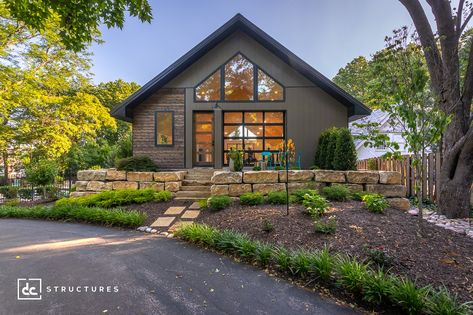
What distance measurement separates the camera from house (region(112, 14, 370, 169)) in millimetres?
8914

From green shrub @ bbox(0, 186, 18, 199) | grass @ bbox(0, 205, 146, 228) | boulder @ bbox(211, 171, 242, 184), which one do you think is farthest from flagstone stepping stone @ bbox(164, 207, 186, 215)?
green shrub @ bbox(0, 186, 18, 199)

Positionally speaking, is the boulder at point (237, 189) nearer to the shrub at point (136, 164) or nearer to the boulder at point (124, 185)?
the boulder at point (124, 185)

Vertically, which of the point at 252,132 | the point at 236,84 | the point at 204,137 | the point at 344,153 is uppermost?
the point at 236,84

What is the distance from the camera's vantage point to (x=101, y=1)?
13.2 ft

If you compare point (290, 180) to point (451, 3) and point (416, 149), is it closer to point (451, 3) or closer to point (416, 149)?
point (416, 149)

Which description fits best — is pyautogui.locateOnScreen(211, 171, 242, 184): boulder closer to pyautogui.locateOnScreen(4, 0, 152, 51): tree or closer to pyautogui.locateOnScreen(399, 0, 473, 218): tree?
pyautogui.locateOnScreen(4, 0, 152, 51): tree

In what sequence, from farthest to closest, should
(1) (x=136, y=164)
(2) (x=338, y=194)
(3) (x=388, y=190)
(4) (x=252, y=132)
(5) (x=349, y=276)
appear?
1. (4) (x=252, y=132)
2. (1) (x=136, y=164)
3. (3) (x=388, y=190)
4. (2) (x=338, y=194)
5. (5) (x=349, y=276)

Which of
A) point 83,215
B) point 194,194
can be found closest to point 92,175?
point 83,215

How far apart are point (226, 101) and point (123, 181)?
4794mm

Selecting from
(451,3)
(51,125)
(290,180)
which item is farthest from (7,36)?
(451,3)

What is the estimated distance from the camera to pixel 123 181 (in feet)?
24.6

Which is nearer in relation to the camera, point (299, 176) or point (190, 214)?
point (190, 214)

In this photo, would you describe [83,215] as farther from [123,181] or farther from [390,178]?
[390,178]

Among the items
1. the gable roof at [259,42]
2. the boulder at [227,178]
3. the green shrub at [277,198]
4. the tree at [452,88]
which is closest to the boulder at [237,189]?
the boulder at [227,178]
